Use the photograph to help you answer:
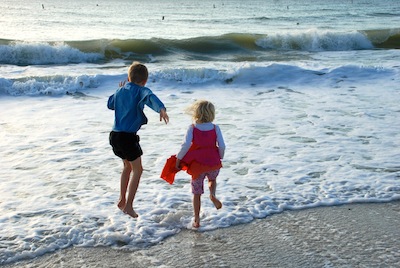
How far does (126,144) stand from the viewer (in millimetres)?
4742

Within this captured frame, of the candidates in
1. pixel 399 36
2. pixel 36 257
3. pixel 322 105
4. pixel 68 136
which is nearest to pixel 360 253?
pixel 36 257

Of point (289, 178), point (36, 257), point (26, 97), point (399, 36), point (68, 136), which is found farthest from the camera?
point (399, 36)

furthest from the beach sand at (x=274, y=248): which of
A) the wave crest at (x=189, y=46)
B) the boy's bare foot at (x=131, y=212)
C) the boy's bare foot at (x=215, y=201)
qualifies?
the wave crest at (x=189, y=46)

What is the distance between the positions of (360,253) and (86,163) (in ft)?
12.6

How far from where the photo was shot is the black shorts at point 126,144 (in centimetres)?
474

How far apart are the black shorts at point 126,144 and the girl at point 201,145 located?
0.39 meters

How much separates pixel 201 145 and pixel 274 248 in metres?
1.06

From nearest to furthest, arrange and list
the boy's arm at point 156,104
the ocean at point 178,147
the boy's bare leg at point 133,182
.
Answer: the boy's arm at point 156,104 < the boy's bare leg at point 133,182 < the ocean at point 178,147

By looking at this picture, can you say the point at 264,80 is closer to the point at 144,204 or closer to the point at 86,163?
the point at 86,163

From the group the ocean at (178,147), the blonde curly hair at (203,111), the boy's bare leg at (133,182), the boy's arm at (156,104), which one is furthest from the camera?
the ocean at (178,147)

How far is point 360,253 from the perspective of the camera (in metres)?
4.36

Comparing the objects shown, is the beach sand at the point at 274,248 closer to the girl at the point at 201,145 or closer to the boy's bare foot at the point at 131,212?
the boy's bare foot at the point at 131,212

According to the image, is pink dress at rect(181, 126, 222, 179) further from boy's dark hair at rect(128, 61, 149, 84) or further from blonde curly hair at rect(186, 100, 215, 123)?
boy's dark hair at rect(128, 61, 149, 84)

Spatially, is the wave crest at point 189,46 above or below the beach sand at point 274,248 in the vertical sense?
above
